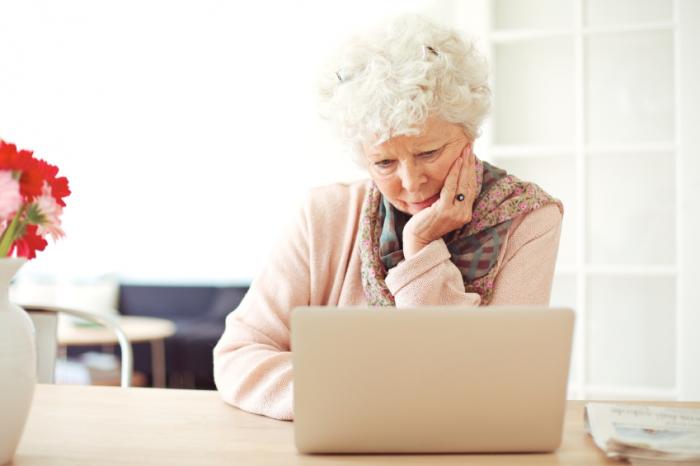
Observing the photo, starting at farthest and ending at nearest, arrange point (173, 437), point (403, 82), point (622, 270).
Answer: point (622, 270) < point (403, 82) < point (173, 437)

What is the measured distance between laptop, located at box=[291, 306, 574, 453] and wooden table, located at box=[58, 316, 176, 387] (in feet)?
8.98

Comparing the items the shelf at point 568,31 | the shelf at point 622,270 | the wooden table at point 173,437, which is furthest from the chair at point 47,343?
the shelf at point 568,31

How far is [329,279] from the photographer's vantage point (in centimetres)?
160

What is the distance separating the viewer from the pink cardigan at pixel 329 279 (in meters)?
1.28

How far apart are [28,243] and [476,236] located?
0.87 meters

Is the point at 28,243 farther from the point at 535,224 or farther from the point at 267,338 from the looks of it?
the point at 535,224

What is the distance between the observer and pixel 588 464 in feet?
2.89

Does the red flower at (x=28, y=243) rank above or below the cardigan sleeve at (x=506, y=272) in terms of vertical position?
above

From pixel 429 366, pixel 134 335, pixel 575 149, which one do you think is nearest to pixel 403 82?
pixel 429 366

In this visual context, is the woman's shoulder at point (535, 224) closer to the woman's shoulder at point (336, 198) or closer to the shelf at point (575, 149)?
the woman's shoulder at point (336, 198)

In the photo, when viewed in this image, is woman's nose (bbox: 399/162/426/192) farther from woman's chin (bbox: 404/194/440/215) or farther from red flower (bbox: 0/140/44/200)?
red flower (bbox: 0/140/44/200)

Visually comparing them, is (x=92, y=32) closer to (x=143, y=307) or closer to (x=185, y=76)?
(x=185, y=76)

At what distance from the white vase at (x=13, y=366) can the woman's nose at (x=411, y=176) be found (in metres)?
0.74

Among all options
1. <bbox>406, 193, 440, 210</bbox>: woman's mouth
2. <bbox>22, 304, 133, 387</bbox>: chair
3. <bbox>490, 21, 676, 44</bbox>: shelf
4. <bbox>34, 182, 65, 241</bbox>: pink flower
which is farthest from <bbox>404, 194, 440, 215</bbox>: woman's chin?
<bbox>490, 21, 676, 44</bbox>: shelf
